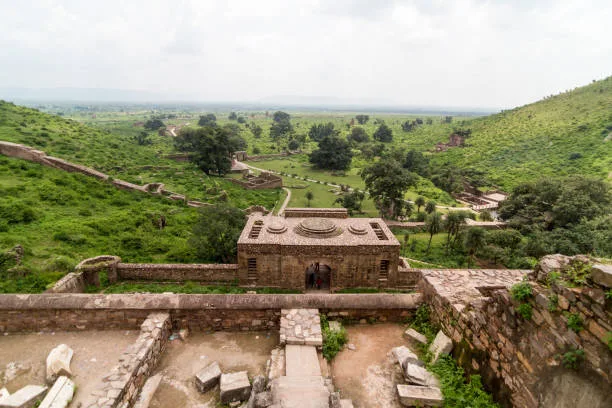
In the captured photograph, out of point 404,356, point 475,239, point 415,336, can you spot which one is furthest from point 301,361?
point 475,239

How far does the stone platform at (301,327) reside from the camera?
6375mm

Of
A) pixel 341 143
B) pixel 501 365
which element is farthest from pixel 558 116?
pixel 501 365

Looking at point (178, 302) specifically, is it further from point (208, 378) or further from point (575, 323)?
point (575, 323)

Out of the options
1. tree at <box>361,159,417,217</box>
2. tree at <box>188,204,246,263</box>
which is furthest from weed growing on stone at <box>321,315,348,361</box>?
tree at <box>361,159,417,217</box>

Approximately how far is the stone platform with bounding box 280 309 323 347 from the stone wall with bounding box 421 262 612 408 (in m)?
2.82

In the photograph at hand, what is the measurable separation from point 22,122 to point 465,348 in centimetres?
5666

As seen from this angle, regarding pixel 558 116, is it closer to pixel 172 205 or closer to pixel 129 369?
pixel 172 205

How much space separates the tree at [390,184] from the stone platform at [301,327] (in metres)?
28.4

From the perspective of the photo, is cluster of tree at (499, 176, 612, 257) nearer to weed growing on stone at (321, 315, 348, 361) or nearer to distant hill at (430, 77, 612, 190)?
distant hill at (430, 77, 612, 190)

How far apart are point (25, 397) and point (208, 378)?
3.01 metres

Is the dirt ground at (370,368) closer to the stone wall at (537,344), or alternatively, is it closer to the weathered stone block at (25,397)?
the stone wall at (537,344)

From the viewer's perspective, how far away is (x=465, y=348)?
6.11 metres

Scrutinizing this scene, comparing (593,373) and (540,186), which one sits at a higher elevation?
(593,373)

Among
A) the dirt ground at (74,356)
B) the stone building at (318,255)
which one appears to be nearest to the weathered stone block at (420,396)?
the dirt ground at (74,356)
